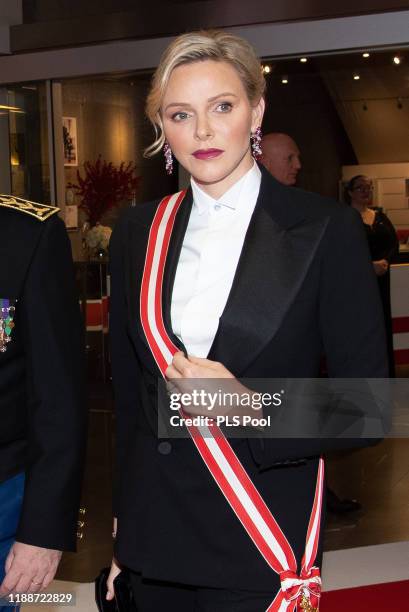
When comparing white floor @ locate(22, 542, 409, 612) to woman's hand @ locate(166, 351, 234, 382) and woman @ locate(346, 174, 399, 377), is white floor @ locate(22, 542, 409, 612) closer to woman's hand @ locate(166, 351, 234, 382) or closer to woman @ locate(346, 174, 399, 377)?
woman's hand @ locate(166, 351, 234, 382)

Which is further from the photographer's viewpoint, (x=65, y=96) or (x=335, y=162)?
(x=65, y=96)

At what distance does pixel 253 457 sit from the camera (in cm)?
169

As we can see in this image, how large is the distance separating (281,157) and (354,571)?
5.25 ft

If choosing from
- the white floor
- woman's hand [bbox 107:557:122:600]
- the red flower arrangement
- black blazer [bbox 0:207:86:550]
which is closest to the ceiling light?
the red flower arrangement

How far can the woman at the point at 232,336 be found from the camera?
1.73 metres

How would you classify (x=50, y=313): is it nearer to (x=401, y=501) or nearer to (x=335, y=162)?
(x=401, y=501)

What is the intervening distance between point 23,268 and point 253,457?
0.52 metres

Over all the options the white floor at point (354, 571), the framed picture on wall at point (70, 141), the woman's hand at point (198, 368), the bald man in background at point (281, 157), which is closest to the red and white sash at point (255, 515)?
the woman's hand at point (198, 368)

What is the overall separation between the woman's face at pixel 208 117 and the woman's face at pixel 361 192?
14.6 ft

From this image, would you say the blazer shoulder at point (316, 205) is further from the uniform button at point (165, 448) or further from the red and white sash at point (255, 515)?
the uniform button at point (165, 448)

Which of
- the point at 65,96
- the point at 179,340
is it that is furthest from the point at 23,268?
the point at 65,96

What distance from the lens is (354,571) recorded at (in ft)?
11.5

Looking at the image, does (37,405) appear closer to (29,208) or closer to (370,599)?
(29,208)

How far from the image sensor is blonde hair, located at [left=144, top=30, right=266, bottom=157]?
1.78 metres
